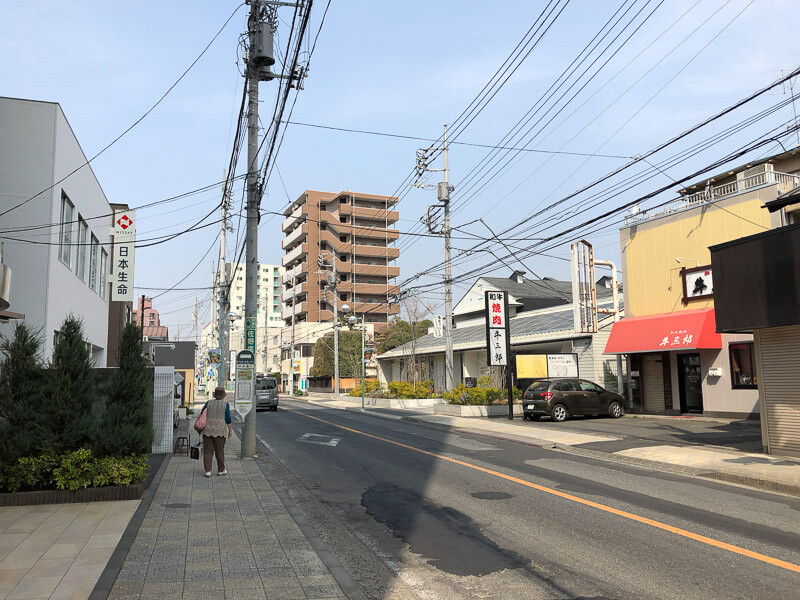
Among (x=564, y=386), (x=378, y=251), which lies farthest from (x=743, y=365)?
(x=378, y=251)

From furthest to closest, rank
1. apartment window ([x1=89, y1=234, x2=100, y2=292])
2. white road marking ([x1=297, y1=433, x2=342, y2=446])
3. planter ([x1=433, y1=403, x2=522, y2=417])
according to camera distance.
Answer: planter ([x1=433, y1=403, x2=522, y2=417]), apartment window ([x1=89, y1=234, x2=100, y2=292]), white road marking ([x1=297, y1=433, x2=342, y2=446])

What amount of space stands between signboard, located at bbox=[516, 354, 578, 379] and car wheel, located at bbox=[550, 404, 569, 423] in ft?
17.0

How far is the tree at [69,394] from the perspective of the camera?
920 cm

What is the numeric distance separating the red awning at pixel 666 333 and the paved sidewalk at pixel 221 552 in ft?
54.1

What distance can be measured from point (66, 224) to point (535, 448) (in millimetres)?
13844

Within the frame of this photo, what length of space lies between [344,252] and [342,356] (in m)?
22.3

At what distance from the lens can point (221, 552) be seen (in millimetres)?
6438

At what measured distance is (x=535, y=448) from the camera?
15734 mm

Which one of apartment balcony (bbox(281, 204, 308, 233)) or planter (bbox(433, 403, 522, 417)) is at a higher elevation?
apartment balcony (bbox(281, 204, 308, 233))

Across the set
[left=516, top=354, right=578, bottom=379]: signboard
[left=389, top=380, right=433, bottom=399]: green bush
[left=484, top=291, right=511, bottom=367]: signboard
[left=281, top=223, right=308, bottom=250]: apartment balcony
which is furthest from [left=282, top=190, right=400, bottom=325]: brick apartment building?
[left=484, top=291, right=511, bottom=367]: signboard

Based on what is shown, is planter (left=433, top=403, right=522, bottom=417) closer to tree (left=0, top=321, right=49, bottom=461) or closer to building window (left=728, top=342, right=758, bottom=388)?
building window (left=728, top=342, right=758, bottom=388)

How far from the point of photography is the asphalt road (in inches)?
216

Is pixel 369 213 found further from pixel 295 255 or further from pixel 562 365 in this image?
pixel 562 365

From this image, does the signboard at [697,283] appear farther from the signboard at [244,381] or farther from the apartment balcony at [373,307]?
the apartment balcony at [373,307]
